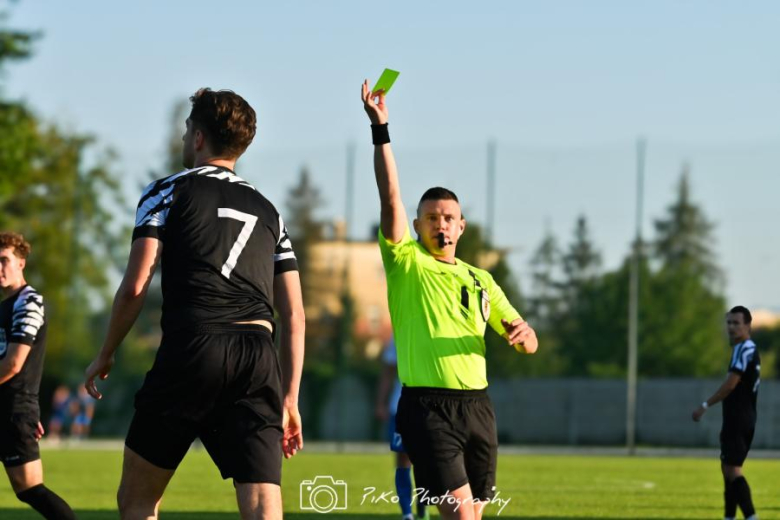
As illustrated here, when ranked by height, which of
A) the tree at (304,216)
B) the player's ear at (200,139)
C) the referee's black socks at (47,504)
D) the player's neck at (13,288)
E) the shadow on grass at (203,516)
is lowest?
the shadow on grass at (203,516)

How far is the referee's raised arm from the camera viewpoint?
6668 millimetres

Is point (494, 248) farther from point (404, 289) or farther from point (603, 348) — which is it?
point (404, 289)

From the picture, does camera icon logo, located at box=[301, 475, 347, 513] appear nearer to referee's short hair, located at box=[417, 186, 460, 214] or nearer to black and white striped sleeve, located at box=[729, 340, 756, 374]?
black and white striped sleeve, located at box=[729, 340, 756, 374]

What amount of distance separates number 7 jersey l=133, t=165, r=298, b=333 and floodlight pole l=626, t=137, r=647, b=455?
27.2 m

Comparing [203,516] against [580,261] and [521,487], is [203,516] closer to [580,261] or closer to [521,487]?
[521,487]

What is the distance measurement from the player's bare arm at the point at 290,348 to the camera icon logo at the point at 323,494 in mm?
8326

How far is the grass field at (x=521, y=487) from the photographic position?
13.8 m

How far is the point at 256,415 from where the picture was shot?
5.66 metres

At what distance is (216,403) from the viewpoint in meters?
5.64

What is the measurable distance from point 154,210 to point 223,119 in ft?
1.49

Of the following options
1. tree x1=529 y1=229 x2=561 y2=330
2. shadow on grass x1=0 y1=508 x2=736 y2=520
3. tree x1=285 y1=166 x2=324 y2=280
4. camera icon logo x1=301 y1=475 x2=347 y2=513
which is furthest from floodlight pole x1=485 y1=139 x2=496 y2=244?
shadow on grass x1=0 y1=508 x2=736 y2=520

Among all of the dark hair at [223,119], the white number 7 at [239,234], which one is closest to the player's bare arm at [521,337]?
the white number 7 at [239,234]

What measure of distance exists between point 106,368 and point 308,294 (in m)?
53.7

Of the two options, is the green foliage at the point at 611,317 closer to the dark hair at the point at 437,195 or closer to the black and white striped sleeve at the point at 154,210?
the dark hair at the point at 437,195
